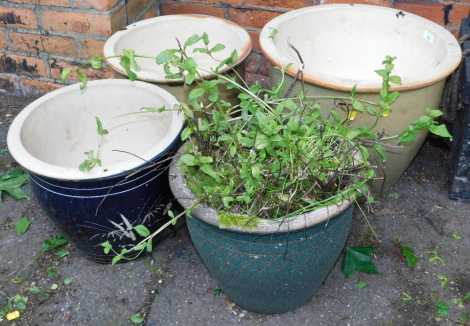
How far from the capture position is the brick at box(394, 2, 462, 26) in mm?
2441

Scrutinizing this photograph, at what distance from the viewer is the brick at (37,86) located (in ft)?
9.25

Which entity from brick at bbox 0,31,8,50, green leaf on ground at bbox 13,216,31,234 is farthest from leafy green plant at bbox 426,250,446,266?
brick at bbox 0,31,8,50

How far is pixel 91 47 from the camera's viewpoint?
2535 millimetres

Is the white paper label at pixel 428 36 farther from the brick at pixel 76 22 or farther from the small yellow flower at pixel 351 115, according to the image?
the brick at pixel 76 22

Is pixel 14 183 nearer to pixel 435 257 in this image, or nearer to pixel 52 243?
pixel 52 243

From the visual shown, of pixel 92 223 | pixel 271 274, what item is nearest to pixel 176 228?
pixel 92 223

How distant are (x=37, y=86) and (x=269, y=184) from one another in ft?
5.94

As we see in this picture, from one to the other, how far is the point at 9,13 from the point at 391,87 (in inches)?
72.7

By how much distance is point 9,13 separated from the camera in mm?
2576

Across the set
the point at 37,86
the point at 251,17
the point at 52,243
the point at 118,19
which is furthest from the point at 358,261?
the point at 37,86

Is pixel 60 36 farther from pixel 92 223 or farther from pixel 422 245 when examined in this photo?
pixel 422 245

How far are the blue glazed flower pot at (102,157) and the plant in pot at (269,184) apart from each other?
193mm

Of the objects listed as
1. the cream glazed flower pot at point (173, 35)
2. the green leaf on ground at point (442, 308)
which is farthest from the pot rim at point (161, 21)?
the green leaf on ground at point (442, 308)

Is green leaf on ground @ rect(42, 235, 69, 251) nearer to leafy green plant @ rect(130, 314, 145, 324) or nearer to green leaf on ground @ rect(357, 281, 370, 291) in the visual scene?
leafy green plant @ rect(130, 314, 145, 324)
